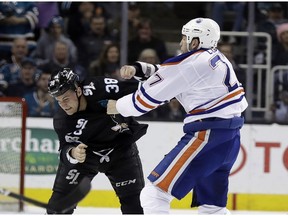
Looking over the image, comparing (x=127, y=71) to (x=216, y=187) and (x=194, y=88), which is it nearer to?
(x=194, y=88)

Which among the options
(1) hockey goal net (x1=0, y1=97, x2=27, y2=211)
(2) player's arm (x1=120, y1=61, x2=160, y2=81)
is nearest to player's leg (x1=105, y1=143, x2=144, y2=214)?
(2) player's arm (x1=120, y1=61, x2=160, y2=81)

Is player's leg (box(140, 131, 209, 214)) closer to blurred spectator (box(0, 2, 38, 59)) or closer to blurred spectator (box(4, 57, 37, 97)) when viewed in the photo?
blurred spectator (box(4, 57, 37, 97))

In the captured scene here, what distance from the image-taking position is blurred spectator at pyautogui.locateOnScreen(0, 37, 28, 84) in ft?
23.5

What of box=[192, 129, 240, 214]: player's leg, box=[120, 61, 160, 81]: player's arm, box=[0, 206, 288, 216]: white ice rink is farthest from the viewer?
box=[0, 206, 288, 216]: white ice rink

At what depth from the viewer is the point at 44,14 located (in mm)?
7543

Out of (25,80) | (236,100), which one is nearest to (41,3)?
(25,80)

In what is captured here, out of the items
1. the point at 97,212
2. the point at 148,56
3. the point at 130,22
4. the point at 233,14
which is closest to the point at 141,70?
the point at 97,212

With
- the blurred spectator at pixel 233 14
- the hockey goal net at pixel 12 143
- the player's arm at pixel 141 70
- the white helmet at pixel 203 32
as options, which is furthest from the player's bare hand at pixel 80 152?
the blurred spectator at pixel 233 14

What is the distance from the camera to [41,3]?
7559 mm

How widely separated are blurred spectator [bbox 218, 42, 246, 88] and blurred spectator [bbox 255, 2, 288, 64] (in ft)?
0.72

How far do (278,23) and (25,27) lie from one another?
82.4 inches

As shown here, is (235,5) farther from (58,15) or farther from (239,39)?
(58,15)

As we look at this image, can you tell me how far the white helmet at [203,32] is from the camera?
162 inches

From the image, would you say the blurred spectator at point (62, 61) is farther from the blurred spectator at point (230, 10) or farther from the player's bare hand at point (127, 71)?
the player's bare hand at point (127, 71)
